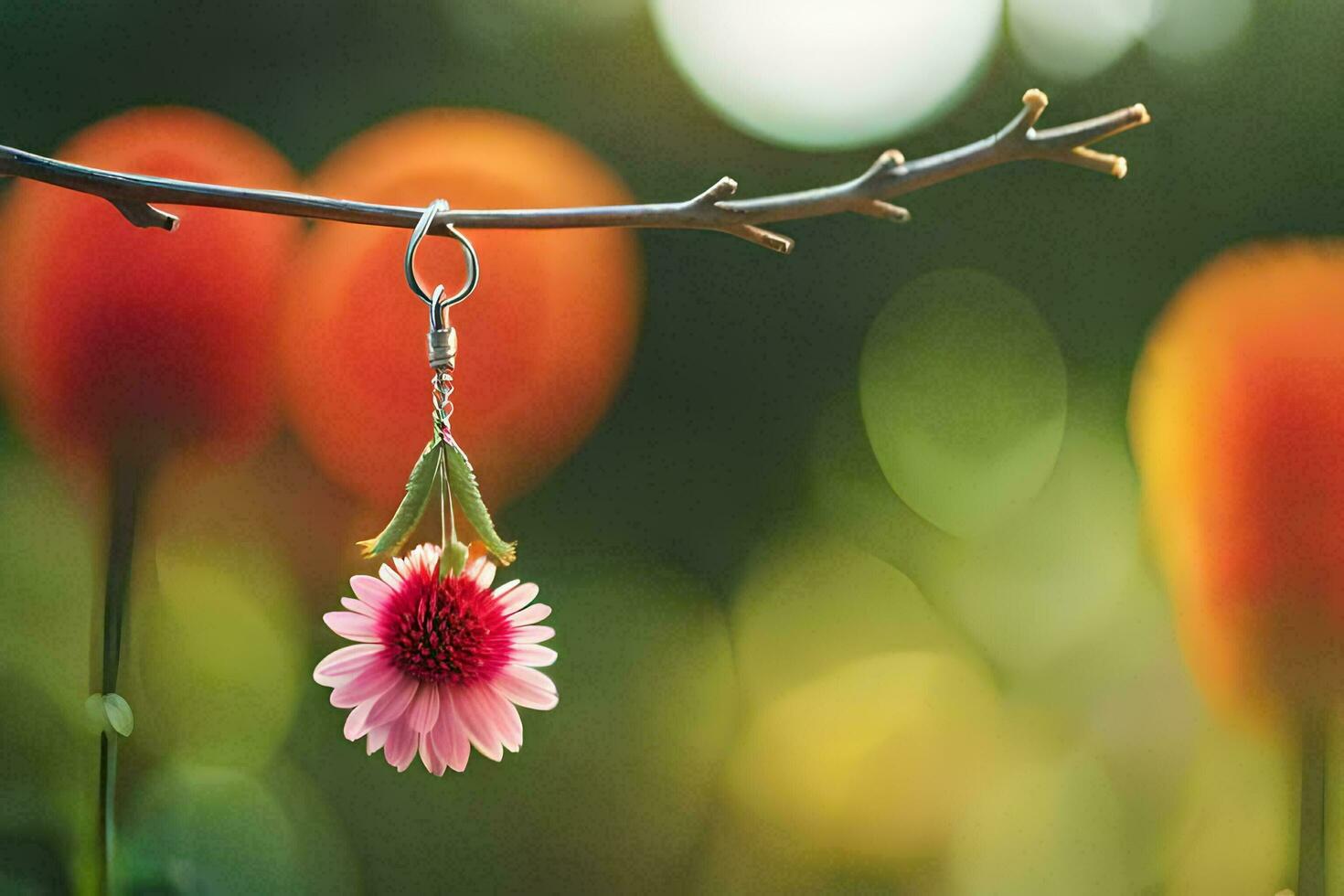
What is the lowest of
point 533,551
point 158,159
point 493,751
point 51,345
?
point 493,751

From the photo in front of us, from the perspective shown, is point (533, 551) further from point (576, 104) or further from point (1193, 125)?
point (1193, 125)

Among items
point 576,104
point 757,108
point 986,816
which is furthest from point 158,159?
point 986,816

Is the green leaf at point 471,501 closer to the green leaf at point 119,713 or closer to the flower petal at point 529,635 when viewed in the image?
the flower petal at point 529,635

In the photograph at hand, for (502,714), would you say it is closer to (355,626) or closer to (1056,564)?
(355,626)

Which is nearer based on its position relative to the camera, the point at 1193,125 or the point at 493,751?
the point at 493,751

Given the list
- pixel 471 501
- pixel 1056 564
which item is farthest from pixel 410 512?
pixel 1056 564

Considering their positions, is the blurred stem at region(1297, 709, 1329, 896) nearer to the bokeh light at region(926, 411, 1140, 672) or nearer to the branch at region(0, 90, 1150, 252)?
the bokeh light at region(926, 411, 1140, 672)

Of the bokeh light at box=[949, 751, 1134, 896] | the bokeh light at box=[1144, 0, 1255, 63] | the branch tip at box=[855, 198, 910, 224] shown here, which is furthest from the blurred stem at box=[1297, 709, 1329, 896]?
the branch tip at box=[855, 198, 910, 224]
